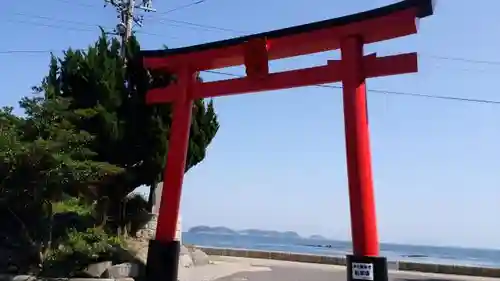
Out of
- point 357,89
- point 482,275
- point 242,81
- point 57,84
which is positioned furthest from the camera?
point 482,275

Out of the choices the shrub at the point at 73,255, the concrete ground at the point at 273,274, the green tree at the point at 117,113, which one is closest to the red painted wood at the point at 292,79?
the green tree at the point at 117,113

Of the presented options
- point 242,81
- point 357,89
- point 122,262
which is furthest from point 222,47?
point 122,262

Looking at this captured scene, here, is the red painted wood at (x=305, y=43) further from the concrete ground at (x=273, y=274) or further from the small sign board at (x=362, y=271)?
the concrete ground at (x=273, y=274)

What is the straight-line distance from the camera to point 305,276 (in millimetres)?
13367

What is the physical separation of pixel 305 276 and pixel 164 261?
4.82 metres

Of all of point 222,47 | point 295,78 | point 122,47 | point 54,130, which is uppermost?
point 122,47

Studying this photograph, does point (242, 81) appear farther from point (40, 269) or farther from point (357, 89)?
point (40, 269)

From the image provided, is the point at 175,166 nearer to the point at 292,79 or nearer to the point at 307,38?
the point at 292,79

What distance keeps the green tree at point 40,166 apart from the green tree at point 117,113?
0.75 meters

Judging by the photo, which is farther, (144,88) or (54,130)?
(144,88)

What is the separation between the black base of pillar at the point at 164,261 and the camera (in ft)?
32.3

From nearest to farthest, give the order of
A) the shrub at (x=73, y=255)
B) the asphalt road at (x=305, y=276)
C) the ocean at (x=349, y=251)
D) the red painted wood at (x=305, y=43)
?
the red painted wood at (x=305, y=43) → the shrub at (x=73, y=255) → the asphalt road at (x=305, y=276) → the ocean at (x=349, y=251)

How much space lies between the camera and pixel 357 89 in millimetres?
8344

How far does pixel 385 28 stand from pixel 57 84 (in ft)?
26.4
